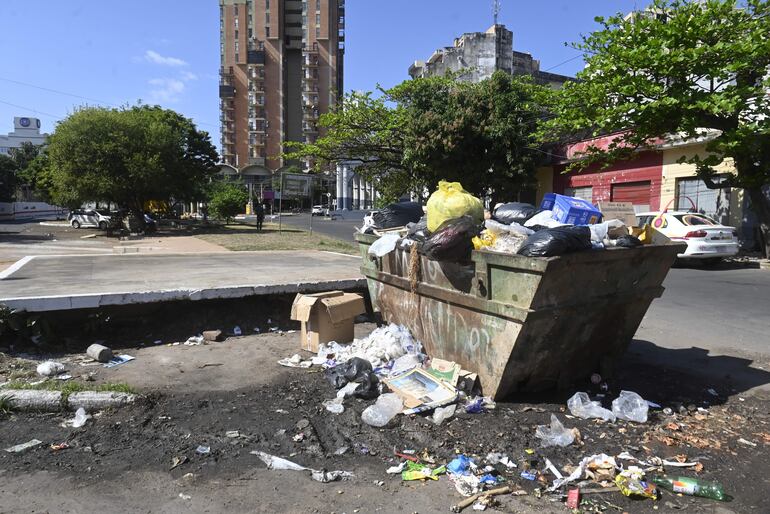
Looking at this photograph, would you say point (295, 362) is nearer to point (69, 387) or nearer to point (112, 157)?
point (69, 387)

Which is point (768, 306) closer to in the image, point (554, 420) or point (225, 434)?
point (554, 420)

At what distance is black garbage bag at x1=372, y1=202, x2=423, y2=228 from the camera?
5613 mm

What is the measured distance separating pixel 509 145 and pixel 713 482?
17689mm

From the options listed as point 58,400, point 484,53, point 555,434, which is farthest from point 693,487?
A: point 484,53

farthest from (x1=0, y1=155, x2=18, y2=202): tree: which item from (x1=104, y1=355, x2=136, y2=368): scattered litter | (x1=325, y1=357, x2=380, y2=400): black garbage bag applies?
(x1=325, y1=357, x2=380, y2=400): black garbage bag

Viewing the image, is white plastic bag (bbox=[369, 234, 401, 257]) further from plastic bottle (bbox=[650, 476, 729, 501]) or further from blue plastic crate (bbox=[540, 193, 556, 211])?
plastic bottle (bbox=[650, 476, 729, 501])

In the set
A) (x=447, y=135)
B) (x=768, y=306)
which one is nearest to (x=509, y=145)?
(x=447, y=135)

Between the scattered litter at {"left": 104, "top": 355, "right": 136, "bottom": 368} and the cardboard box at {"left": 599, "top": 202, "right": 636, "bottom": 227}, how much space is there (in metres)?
4.57

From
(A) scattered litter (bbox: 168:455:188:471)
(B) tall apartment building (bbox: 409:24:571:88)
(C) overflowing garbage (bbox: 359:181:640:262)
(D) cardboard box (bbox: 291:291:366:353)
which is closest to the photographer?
(A) scattered litter (bbox: 168:455:188:471)

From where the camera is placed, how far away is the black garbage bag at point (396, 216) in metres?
5.61

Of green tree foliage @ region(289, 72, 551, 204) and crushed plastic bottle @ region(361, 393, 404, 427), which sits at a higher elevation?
green tree foliage @ region(289, 72, 551, 204)

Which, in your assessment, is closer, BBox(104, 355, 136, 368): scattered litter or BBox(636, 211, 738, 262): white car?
A: BBox(104, 355, 136, 368): scattered litter

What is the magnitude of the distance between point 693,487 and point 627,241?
1.76 metres

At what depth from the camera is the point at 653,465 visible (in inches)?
120
